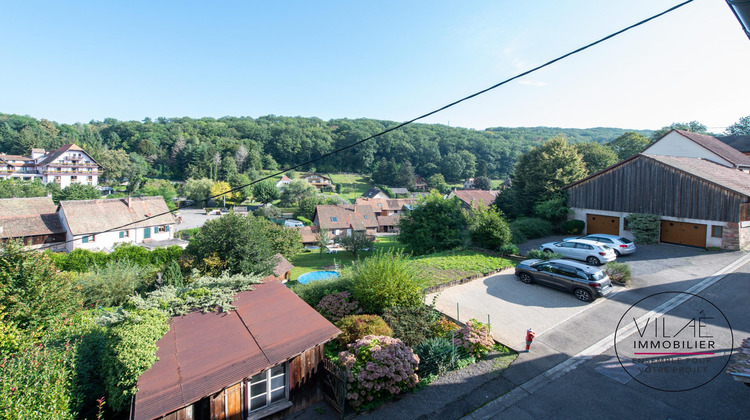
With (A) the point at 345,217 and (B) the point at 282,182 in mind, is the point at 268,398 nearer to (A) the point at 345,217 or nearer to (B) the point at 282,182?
(A) the point at 345,217

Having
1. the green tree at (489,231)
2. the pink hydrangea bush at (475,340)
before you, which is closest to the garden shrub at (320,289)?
the pink hydrangea bush at (475,340)

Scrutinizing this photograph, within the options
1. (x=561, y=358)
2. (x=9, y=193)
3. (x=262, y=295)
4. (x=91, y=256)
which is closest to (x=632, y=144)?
(x=561, y=358)

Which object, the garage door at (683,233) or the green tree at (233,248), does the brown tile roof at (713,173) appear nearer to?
the garage door at (683,233)

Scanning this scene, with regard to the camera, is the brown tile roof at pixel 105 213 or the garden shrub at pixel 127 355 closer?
the garden shrub at pixel 127 355

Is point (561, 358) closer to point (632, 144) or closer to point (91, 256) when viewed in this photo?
point (91, 256)

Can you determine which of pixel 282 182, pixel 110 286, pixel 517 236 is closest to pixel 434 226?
pixel 517 236
